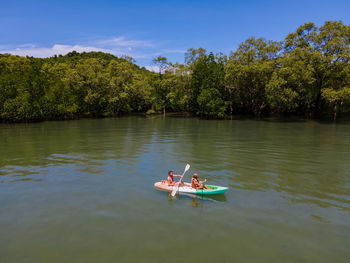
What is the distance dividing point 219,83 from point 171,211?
182 ft

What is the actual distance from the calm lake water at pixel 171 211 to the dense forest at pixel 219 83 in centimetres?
3652

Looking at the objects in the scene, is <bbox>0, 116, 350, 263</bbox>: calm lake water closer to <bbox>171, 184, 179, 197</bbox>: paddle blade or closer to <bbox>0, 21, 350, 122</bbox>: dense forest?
<bbox>171, 184, 179, 197</bbox>: paddle blade

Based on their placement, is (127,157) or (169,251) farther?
(127,157)

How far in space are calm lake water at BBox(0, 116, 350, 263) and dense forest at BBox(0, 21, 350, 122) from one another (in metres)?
36.5

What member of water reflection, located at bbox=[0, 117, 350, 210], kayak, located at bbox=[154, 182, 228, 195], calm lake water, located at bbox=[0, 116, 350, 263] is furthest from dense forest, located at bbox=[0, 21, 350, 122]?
kayak, located at bbox=[154, 182, 228, 195]

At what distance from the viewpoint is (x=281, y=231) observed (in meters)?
9.19

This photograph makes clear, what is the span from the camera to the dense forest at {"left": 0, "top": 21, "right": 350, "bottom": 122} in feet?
166

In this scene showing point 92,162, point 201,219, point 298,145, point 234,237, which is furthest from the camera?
point 298,145

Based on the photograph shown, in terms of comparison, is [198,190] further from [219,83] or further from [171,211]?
[219,83]

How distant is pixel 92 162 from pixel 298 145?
20.2 metres

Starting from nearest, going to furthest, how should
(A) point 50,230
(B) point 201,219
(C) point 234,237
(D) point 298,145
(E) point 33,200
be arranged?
(C) point 234,237 → (A) point 50,230 → (B) point 201,219 → (E) point 33,200 → (D) point 298,145

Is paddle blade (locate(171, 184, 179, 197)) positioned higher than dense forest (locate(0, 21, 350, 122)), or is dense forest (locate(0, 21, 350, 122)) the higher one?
dense forest (locate(0, 21, 350, 122))

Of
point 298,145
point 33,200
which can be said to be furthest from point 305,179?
point 33,200

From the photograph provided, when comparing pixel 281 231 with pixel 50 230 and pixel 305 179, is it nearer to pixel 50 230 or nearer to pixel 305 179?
pixel 305 179
